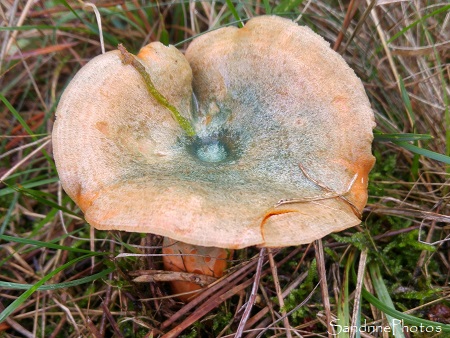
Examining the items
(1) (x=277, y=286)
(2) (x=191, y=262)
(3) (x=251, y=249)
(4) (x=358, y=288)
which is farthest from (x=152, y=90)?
(4) (x=358, y=288)

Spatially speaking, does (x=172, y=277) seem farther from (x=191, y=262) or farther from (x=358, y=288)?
(x=358, y=288)

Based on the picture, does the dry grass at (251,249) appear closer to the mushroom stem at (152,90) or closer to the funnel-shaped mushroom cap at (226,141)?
the funnel-shaped mushroom cap at (226,141)

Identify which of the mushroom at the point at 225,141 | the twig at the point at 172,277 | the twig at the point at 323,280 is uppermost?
the mushroom at the point at 225,141

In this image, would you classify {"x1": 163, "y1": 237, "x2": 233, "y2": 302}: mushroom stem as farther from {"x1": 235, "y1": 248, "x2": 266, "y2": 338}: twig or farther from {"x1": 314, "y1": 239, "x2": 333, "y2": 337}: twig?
{"x1": 314, "y1": 239, "x2": 333, "y2": 337}: twig

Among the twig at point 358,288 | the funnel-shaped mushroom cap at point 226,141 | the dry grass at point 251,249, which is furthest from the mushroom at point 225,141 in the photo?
the twig at point 358,288

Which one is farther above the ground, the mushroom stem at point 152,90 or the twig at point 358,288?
the mushroom stem at point 152,90

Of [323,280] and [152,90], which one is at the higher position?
[152,90]
